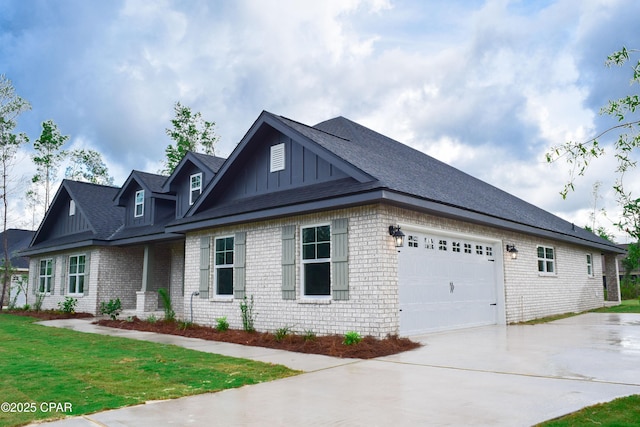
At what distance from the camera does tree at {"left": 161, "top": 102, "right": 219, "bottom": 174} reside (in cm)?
3584

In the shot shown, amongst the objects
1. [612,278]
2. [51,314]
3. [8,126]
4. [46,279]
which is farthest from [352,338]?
[8,126]

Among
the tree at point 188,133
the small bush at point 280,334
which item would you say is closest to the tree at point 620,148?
the small bush at point 280,334

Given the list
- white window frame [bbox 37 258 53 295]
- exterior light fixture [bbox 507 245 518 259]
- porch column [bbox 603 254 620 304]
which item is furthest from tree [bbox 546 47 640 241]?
white window frame [bbox 37 258 53 295]

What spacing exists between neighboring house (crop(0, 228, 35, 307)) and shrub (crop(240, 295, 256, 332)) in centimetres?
1495

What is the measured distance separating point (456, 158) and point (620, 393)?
73.2ft

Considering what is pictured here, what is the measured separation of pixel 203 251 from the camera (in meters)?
14.2

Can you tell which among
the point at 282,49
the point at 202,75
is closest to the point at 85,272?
the point at 202,75

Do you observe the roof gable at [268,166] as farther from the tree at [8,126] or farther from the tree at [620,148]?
the tree at [8,126]

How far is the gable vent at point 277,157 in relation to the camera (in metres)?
12.9

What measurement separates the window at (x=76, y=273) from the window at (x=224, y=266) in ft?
31.3

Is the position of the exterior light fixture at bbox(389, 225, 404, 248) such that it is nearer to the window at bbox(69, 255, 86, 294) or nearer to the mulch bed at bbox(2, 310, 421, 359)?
the mulch bed at bbox(2, 310, 421, 359)

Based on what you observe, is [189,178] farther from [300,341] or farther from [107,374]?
[107,374]

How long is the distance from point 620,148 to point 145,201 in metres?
18.1

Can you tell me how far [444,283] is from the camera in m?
12.2
